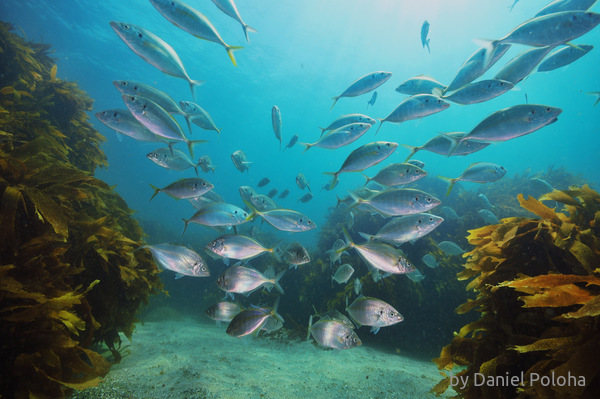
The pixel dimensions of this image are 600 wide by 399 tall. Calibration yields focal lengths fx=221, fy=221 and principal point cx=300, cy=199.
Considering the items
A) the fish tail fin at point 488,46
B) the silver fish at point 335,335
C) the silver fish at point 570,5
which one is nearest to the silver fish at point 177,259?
the silver fish at point 335,335

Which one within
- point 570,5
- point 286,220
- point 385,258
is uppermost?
point 570,5

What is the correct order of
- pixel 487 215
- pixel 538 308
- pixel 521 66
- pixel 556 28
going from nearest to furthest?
pixel 538 308 → pixel 556 28 → pixel 521 66 → pixel 487 215

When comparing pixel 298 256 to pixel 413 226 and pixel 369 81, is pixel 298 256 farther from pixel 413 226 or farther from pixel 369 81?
pixel 369 81

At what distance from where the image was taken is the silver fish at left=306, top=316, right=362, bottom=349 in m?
2.97

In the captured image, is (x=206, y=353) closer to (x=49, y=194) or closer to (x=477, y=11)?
(x=49, y=194)

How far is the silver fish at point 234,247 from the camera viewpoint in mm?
3230

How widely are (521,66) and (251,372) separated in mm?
6060

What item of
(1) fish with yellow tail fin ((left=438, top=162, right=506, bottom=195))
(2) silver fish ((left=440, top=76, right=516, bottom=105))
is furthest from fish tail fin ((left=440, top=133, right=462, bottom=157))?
(2) silver fish ((left=440, top=76, right=516, bottom=105))

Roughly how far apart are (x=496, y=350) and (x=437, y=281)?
419 cm

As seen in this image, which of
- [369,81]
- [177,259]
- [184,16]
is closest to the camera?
[184,16]

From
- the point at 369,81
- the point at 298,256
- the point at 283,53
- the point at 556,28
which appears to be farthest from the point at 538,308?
the point at 283,53

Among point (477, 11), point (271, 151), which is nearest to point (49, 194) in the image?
point (477, 11)

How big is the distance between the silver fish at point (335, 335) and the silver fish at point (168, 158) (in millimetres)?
3567

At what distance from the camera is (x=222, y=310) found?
11.1 feet
